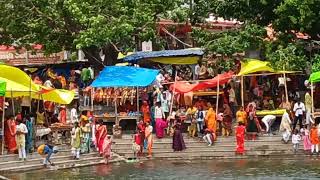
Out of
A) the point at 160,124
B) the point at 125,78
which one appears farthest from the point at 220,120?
the point at 125,78

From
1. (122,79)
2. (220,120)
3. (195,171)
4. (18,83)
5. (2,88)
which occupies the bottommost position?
(195,171)

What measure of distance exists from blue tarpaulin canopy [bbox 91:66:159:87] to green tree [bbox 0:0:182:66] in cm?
131

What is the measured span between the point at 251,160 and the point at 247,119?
2824 mm

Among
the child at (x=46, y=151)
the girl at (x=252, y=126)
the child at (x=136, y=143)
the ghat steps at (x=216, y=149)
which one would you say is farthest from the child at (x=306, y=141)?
the child at (x=46, y=151)

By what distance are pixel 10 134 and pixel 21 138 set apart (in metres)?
0.84

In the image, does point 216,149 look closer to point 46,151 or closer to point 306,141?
point 306,141

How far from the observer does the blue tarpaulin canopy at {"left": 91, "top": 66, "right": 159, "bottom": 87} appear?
88.6ft

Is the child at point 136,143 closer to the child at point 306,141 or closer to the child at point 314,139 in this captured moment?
the child at point 306,141

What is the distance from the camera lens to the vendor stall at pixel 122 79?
27000 millimetres

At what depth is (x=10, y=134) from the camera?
2322 cm

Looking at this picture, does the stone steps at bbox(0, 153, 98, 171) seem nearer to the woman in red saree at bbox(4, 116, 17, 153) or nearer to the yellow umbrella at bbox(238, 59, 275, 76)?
the woman in red saree at bbox(4, 116, 17, 153)

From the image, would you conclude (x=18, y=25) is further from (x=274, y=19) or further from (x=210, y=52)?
(x=274, y=19)

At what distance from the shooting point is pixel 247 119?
1035 inches

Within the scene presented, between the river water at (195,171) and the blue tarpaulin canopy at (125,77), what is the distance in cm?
411
